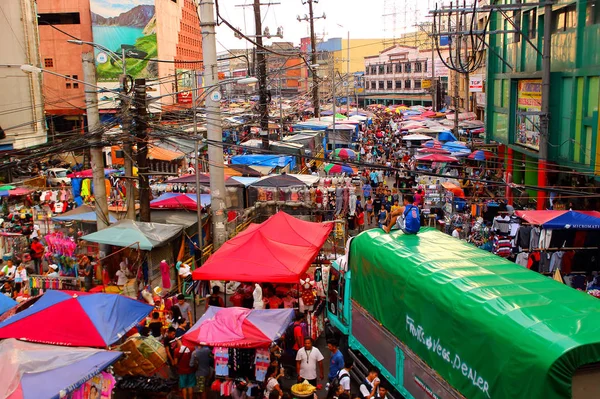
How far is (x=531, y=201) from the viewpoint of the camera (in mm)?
22344

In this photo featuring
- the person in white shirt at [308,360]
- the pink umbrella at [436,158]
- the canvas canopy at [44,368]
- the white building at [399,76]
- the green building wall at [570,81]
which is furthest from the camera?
the white building at [399,76]

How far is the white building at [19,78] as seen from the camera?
31.9m

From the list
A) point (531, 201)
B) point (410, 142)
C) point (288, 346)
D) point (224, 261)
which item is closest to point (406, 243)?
point (288, 346)

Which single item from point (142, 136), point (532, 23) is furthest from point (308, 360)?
point (532, 23)

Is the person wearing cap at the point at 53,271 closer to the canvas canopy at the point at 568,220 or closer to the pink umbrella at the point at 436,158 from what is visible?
the canvas canopy at the point at 568,220

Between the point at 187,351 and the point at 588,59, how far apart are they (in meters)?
14.1

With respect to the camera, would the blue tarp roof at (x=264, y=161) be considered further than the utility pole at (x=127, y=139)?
Yes

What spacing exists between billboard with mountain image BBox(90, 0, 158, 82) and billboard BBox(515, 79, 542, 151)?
42.6 metres

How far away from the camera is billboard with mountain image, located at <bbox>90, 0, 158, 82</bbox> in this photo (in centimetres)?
5838

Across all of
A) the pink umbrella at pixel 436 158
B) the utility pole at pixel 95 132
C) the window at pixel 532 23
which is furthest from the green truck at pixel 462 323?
the pink umbrella at pixel 436 158

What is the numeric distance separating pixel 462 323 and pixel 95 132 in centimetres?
1104

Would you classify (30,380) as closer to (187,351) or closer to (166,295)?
(187,351)

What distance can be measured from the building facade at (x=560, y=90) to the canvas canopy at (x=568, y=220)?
200 cm

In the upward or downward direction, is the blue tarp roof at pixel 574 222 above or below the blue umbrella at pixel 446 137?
below
